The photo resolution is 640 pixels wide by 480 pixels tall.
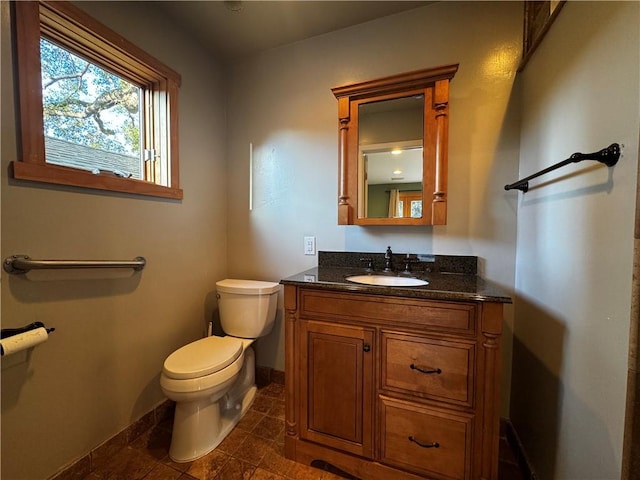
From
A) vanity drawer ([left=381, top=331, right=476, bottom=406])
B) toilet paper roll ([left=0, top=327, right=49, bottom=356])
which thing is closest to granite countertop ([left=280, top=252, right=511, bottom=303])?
vanity drawer ([left=381, top=331, right=476, bottom=406])

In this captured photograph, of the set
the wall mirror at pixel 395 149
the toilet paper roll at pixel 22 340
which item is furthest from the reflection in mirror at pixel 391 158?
the toilet paper roll at pixel 22 340

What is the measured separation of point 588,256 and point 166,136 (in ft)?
6.99

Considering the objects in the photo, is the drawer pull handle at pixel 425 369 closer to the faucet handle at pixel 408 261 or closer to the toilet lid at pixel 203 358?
the faucet handle at pixel 408 261

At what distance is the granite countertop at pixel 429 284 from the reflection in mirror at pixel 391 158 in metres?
0.35

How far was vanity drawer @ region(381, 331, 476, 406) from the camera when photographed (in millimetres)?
1059

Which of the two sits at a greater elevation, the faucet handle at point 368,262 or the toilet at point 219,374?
the faucet handle at point 368,262

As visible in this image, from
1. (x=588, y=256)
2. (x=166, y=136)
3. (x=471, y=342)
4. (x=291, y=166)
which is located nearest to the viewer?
(x=588, y=256)

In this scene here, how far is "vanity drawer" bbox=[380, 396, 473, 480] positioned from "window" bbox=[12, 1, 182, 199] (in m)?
1.73

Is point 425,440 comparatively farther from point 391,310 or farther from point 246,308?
point 246,308

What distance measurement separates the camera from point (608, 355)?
778mm

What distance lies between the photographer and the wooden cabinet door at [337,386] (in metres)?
1.21

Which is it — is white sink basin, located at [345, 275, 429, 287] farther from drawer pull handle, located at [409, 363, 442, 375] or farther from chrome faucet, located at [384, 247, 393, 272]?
drawer pull handle, located at [409, 363, 442, 375]

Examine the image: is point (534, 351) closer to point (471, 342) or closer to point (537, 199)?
point (471, 342)

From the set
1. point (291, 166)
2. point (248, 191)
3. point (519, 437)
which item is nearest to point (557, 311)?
point (519, 437)
